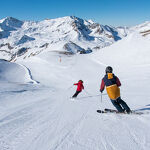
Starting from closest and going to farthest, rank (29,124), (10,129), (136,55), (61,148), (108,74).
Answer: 1. (61,148)
2. (10,129)
3. (29,124)
4. (108,74)
5. (136,55)

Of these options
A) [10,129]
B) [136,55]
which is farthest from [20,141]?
[136,55]

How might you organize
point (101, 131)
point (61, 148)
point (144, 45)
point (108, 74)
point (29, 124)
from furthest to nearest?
point (144, 45) < point (108, 74) < point (29, 124) < point (101, 131) < point (61, 148)

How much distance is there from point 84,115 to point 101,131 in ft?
5.29

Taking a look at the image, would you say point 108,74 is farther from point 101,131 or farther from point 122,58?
point 122,58

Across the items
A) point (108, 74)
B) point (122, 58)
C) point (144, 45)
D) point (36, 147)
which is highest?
point (144, 45)

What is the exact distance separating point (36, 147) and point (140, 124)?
3.03 metres

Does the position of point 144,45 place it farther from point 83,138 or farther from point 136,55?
point 83,138

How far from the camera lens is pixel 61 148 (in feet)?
12.2

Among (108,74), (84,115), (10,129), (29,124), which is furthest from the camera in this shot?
(84,115)

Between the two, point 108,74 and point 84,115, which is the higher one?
point 108,74

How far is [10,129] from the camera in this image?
4.80m

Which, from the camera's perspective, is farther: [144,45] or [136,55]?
[144,45]

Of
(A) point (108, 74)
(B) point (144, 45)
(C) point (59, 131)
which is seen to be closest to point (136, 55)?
(B) point (144, 45)

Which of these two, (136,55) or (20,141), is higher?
(136,55)
